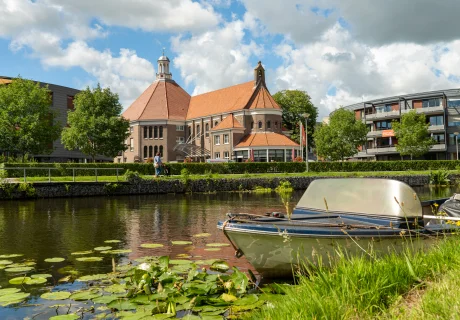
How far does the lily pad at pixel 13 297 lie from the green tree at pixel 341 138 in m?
64.2

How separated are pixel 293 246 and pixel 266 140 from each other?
56187mm

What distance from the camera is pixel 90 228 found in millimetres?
13883

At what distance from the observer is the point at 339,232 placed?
21.8 ft

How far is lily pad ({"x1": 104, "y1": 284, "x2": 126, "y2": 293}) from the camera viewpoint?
6.44 meters

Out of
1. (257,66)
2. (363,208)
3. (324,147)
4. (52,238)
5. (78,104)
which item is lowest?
(52,238)

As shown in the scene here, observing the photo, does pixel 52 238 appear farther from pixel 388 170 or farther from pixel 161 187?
pixel 388 170

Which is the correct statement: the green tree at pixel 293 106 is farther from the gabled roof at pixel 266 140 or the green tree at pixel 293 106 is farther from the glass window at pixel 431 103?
the glass window at pixel 431 103

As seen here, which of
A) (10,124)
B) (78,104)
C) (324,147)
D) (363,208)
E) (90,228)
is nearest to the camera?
(363,208)

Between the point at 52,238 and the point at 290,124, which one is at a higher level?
the point at 290,124

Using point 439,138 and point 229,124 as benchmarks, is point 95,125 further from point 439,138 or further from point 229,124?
point 439,138

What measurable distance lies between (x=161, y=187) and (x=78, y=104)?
25683 millimetres

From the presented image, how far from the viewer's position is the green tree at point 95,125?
50969mm

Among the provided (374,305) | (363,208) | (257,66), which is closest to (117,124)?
(257,66)

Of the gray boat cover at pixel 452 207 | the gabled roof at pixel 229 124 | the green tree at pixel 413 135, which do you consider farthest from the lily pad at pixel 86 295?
the green tree at pixel 413 135
